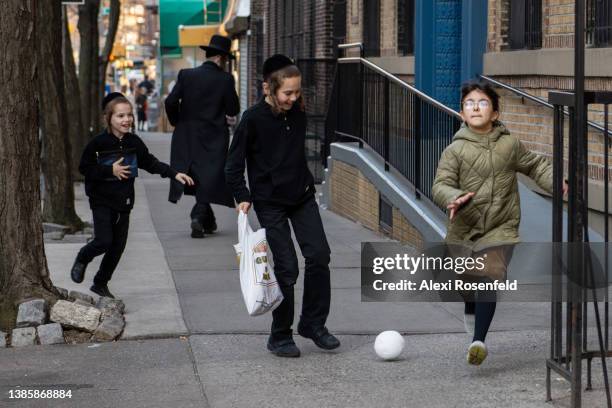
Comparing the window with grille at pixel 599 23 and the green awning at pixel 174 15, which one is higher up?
the green awning at pixel 174 15

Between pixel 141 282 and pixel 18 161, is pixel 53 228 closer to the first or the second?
pixel 141 282

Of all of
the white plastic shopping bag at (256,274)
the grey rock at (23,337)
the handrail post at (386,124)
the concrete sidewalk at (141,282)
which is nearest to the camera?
the white plastic shopping bag at (256,274)

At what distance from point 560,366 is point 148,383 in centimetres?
219

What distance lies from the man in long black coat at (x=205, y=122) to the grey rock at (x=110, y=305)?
389cm

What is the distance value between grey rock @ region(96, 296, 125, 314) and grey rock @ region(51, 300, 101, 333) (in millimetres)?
268

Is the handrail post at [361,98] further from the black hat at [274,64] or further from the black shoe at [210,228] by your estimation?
the black hat at [274,64]

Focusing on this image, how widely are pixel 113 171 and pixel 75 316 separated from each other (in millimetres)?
1105

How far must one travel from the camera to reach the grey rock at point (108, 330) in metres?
7.88

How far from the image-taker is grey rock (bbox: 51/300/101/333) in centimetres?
790

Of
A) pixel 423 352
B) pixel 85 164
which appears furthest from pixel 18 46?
pixel 423 352

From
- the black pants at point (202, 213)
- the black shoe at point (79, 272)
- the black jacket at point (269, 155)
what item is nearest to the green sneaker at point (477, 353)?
the black jacket at point (269, 155)

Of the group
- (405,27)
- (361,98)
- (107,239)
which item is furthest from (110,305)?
(405,27)

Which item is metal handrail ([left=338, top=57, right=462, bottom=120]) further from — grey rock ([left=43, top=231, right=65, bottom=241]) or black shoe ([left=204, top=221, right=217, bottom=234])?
grey rock ([left=43, top=231, right=65, bottom=241])

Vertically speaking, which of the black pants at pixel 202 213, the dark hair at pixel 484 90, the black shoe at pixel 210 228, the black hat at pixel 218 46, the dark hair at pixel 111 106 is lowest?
the black shoe at pixel 210 228
